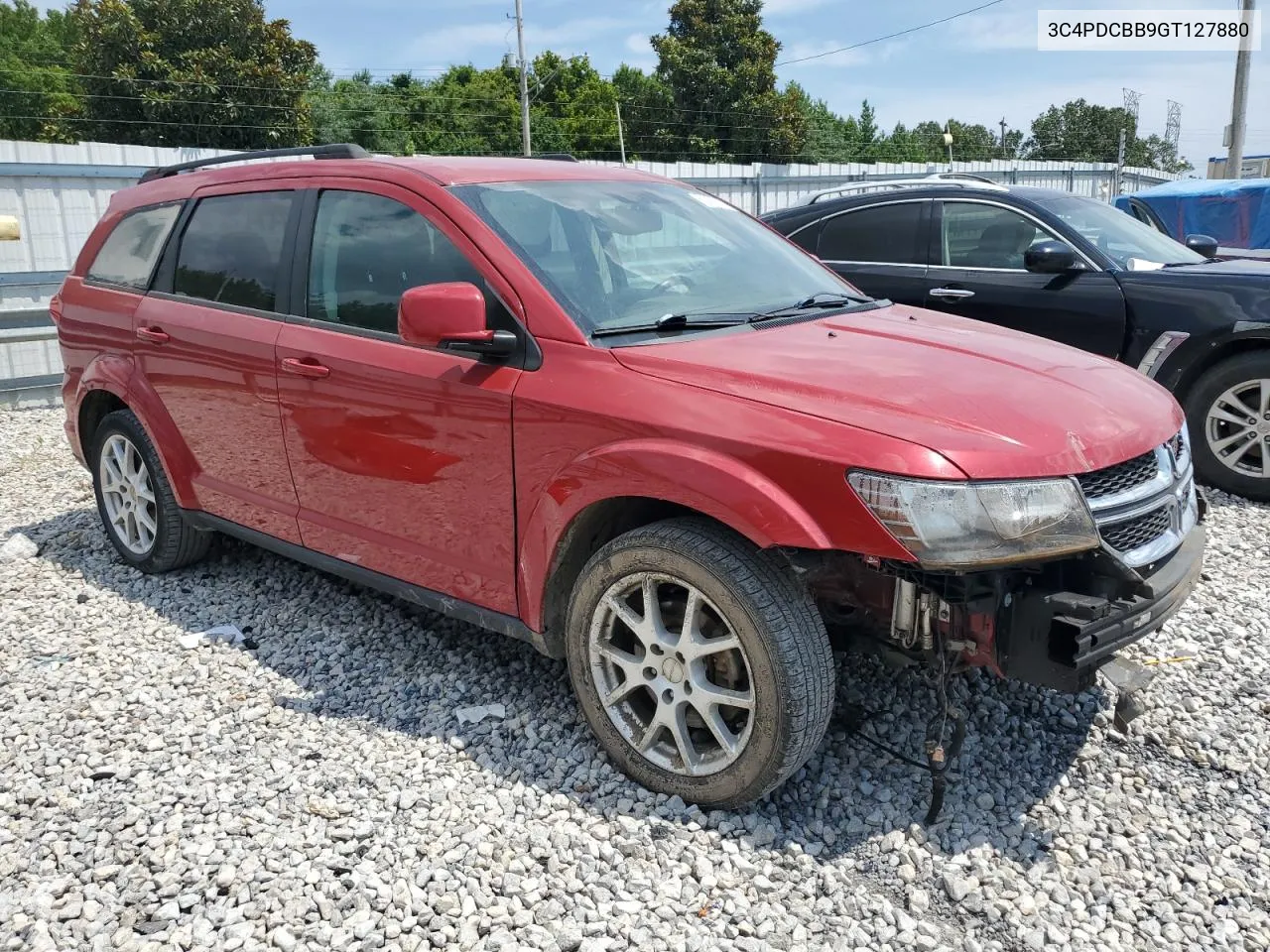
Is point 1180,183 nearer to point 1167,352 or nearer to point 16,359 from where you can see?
point 1167,352

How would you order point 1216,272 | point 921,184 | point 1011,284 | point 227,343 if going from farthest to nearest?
point 921,184
point 1011,284
point 1216,272
point 227,343

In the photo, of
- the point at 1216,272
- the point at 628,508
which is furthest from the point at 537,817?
the point at 1216,272

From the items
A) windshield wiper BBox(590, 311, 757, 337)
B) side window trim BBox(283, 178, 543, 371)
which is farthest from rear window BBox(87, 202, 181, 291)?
windshield wiper BBox(590, 311, 757, 337)

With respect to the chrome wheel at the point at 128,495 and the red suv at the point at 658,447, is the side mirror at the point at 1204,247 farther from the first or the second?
the chrome wheel at the point at 128,495

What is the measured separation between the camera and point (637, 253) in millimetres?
3469

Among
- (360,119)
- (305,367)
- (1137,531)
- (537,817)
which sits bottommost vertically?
(537,817)

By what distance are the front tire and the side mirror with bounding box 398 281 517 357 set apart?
780 mm

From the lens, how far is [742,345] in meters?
3.03

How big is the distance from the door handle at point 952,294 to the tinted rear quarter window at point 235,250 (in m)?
4.27

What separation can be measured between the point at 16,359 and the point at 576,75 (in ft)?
171

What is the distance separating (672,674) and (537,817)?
0.58 meters

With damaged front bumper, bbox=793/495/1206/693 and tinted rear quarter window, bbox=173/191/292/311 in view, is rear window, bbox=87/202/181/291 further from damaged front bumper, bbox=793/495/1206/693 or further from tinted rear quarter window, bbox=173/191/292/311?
damaged front bumper, bbox=793/495/1206/693

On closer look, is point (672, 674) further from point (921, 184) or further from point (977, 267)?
point (921, 184)

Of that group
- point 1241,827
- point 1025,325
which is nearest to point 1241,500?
point 1025,325
